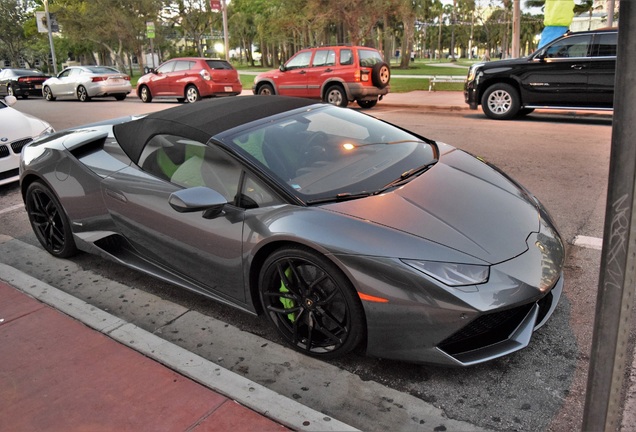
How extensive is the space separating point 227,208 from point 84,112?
604 inches

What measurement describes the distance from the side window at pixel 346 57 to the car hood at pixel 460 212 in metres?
11.7

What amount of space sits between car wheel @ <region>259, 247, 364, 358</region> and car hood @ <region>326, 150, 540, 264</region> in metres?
0.35

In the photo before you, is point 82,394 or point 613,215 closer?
point 613,215

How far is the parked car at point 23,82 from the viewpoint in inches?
983

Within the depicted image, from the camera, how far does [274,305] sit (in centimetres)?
311

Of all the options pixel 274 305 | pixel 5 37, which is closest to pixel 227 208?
pixel 274 305

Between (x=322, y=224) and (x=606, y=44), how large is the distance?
31.8 feet

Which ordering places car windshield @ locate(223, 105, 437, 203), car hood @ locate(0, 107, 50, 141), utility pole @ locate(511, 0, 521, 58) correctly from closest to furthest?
1. car windshield @ locate(223, 105, 437, 203)
2. car hood @ locate(0, 107, 50, 141)
3. utility pole @ locate(511, 0, 521, 58)

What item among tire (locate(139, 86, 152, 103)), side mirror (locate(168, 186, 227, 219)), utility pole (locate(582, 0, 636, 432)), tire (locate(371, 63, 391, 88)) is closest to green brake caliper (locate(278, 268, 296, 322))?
side mirror (locate(168, 186, 227, 219))

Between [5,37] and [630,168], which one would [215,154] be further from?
[5,37]

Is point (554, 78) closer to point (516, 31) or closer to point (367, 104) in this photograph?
point (367, 104)

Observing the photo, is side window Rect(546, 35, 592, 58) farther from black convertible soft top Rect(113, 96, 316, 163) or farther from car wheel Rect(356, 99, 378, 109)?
black convertible soft top Rect(113, 96, 316, 163)

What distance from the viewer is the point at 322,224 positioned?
284cm

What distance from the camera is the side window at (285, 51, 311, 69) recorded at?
1537 centimetres
